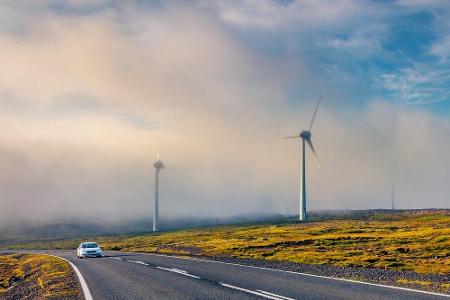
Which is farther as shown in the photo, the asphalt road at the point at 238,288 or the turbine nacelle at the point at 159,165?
the turbine nacelle at the point at 159,165

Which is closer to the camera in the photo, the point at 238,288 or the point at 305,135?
the point at 238,288

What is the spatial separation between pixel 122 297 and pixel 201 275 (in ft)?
25.0

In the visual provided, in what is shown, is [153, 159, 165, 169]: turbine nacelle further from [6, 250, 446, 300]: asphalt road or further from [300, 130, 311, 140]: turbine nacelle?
[6, 250, 446, 300]: asphalt road

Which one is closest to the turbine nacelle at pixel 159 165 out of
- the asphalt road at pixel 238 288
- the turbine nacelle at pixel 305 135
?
the turbine nacelle at pixel 305 135

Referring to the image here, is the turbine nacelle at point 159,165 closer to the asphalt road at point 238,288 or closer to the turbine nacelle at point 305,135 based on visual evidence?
the turbine nacelle at point 305,135

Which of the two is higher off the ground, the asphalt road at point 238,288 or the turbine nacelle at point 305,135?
the turbine nacelle at point 305,135

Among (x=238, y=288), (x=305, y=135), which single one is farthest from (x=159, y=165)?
(x=238, y=288)

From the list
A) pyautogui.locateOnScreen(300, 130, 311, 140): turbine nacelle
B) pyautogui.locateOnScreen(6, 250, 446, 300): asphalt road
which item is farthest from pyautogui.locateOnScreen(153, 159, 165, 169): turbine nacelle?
pyautogui.locateOnScreen(6, 250, 446, 300): asphalt road

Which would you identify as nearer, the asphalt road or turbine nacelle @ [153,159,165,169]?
the asphalt road

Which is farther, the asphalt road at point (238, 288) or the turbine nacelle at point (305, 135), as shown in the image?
the turbine nacelle at point (305, 135)

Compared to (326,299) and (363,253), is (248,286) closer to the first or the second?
(326,299)

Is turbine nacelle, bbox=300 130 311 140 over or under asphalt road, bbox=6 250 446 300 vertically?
over

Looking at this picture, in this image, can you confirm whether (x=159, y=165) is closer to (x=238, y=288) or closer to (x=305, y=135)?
(x=305, y=135)

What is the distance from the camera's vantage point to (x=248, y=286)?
63.9 feet
